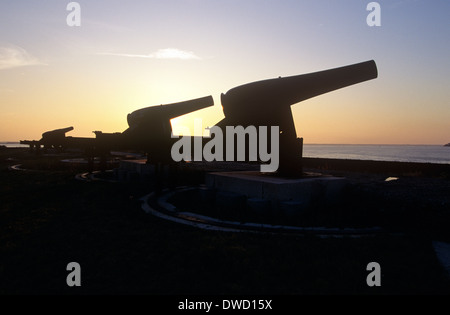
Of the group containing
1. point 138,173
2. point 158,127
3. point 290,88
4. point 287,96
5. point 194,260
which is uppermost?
point 290,88

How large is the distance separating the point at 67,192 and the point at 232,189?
635cm

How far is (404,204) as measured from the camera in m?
6.97

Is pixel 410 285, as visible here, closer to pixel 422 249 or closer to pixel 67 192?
pixel 422 249

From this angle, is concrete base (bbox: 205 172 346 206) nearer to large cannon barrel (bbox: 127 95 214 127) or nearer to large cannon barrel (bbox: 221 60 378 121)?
large cannon barrel (bbox: 221 60 378 121)

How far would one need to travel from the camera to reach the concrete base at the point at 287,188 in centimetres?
792

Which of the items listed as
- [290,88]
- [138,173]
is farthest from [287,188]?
[138,173]

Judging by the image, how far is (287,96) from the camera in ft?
28.8

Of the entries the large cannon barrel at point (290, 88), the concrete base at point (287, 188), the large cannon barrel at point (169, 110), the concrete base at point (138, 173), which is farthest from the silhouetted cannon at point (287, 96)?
the concrete base at point (138, 173)

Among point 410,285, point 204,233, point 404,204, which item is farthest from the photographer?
point 404,204

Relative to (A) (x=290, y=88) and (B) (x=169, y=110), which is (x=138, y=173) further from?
(A) (x=290, y=88)

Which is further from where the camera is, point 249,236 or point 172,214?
point 172,214

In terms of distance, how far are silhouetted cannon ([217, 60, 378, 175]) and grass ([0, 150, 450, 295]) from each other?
350cm

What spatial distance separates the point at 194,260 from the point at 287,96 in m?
5.44

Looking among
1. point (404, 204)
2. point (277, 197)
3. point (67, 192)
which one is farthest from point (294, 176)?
point (67, 192)
